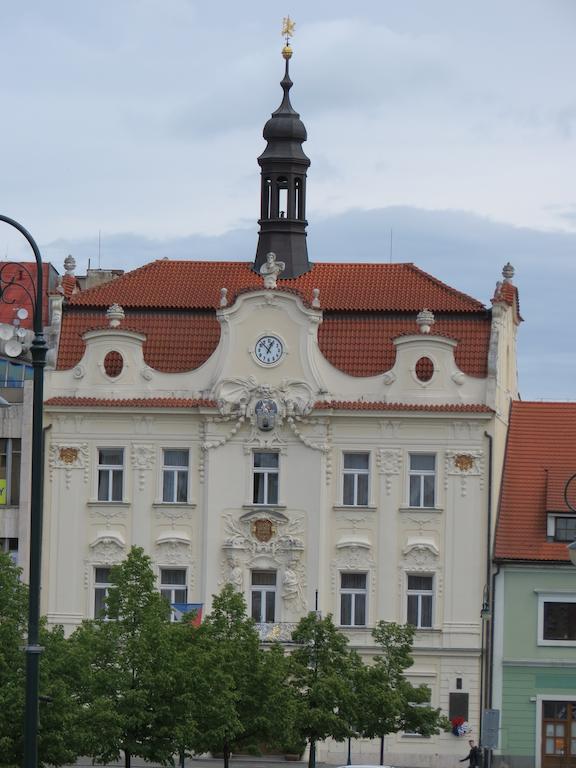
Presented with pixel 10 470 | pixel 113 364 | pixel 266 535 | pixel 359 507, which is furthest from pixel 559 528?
pixel 10 470

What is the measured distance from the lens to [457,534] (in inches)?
2997

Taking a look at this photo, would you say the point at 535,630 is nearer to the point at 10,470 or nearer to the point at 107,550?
the point at 107,550

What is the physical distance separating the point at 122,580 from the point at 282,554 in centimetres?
1564

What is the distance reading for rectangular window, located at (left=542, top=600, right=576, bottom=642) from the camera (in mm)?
75562

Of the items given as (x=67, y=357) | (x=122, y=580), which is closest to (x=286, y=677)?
(x=122, y=580)

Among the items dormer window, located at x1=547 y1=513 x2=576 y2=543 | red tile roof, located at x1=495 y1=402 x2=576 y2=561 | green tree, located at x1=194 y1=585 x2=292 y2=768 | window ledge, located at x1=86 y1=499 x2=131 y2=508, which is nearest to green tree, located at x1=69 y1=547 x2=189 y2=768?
green tree, located at x1=194 y1=585 x2=292 y2=768

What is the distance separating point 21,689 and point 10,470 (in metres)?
24.4

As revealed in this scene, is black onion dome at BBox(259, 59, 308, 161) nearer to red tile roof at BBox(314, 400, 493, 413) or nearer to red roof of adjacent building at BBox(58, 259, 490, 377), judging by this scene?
red roof of adjacent building at BBox(58, 259, 490, 377)

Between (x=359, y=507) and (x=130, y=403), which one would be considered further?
(x=130, y=403)

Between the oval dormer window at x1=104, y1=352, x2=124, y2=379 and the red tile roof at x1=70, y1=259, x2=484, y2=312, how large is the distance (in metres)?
1.67

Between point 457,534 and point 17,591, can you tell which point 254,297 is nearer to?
point 457,534

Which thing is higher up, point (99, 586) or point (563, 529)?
point (563, 529)

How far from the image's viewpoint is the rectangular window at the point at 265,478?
77.1 meters

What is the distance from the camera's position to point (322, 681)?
216 ft
